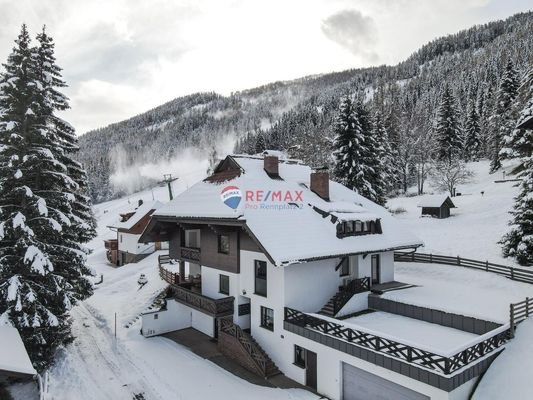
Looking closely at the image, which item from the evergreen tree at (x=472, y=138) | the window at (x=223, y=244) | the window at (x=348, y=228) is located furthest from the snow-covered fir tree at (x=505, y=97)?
the window at (x=223, y=244)

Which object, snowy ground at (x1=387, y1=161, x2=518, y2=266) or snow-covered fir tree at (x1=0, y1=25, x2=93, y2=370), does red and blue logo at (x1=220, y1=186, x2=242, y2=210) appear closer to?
snow-covered fir tree at (x1=0, y1=25, x2=93, y2=370)

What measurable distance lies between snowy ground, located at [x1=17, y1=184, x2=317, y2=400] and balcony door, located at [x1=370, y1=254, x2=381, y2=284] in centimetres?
950

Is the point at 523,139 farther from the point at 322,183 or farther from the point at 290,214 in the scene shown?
the point at 290,214

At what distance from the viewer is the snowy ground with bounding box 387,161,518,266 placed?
104 ft

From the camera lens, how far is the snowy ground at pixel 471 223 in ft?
104

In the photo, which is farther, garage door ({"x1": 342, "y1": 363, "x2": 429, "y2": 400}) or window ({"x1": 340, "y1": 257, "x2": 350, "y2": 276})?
window ({"x1": 340, "y1": 257, "x2": 350, "y2": 276})

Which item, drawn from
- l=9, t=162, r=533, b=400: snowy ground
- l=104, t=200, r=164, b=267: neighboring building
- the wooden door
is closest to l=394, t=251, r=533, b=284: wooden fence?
l=9, t=162, r=533, b=400: snowy ground

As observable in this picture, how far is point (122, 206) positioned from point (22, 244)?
10228 centimetres

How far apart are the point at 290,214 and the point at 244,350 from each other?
7.96 metres

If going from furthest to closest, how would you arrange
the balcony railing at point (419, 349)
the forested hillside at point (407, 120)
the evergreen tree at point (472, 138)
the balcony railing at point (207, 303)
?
1. the evergreen tree at point (472, 138)
2. the forested hillside at point (407, 120)
3. the balcony railing at point (207, 303)
4. the balcony railing at point (419, 349)

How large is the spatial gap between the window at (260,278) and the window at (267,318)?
36.7 inches

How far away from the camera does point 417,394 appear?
1311cm

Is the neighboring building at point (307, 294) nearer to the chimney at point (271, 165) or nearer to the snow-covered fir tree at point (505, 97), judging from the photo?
the chimney at point (271, 165)

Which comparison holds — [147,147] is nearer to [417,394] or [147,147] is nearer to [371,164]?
[371,164]
